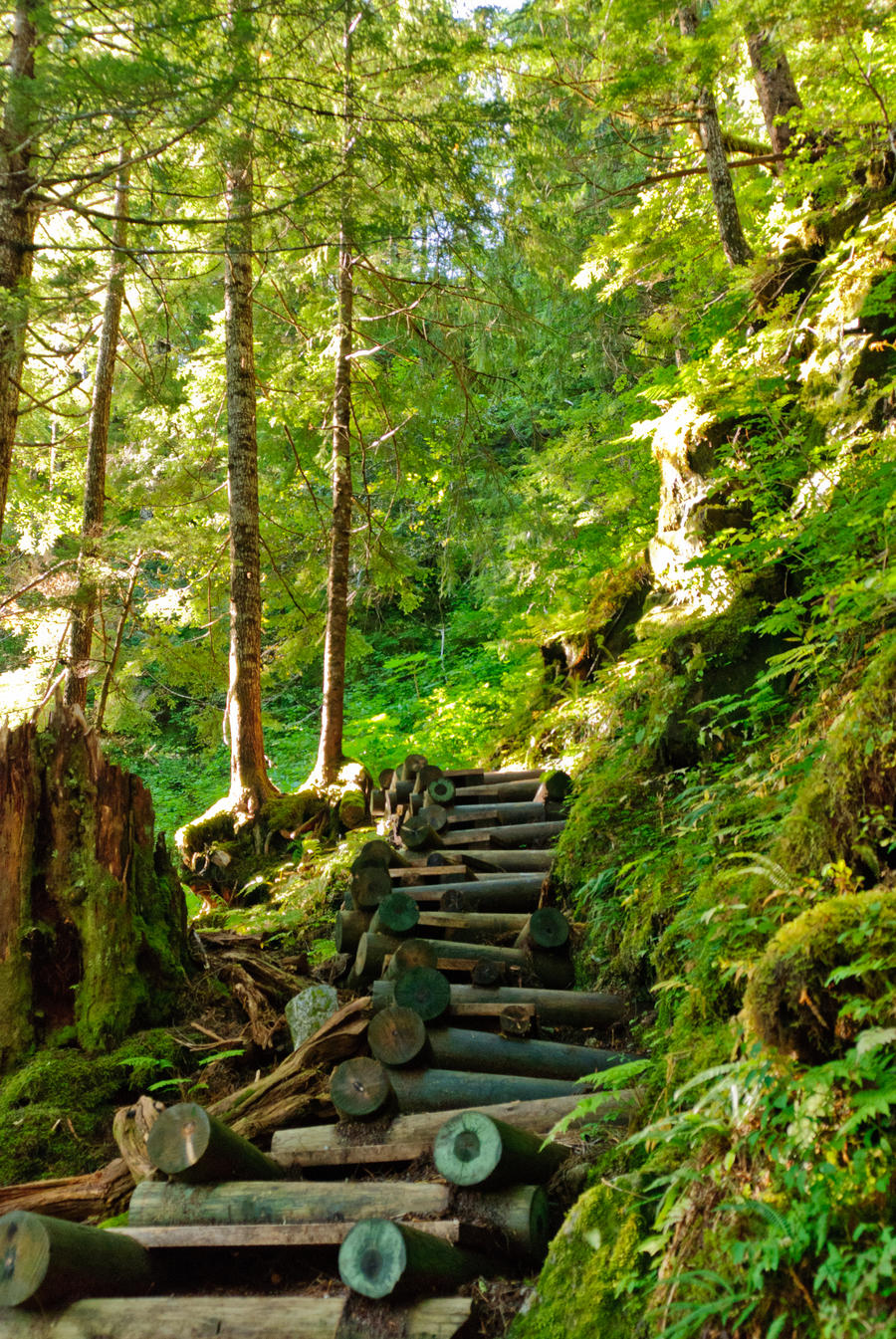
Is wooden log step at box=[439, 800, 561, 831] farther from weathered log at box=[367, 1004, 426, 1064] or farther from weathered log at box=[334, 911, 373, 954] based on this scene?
weathered log at box=[367, 1004, 426, 1064]

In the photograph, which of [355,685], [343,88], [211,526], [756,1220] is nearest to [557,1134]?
[756,1220]

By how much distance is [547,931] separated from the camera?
5445 mm

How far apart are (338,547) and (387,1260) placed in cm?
947

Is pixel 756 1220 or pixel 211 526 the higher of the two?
pixel 211 526

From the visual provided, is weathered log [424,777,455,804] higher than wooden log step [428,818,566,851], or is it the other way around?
weathered log [424,777,455,804]

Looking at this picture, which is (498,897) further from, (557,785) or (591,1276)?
(591,1276)

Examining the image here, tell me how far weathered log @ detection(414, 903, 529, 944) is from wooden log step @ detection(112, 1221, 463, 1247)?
107 inches

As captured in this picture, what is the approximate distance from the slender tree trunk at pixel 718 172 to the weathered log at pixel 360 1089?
328 inches

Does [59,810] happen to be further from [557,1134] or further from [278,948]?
[557,1134]

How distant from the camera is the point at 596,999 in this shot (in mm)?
4918

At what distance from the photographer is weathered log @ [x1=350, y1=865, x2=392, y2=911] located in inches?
256

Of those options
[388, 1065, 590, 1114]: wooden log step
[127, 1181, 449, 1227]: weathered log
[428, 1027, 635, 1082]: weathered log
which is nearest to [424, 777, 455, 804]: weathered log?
[428, 1027, 635, 1082]: weathered log

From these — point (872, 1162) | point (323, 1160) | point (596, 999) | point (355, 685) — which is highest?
point (355, 685)

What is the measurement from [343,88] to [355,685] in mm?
15206
